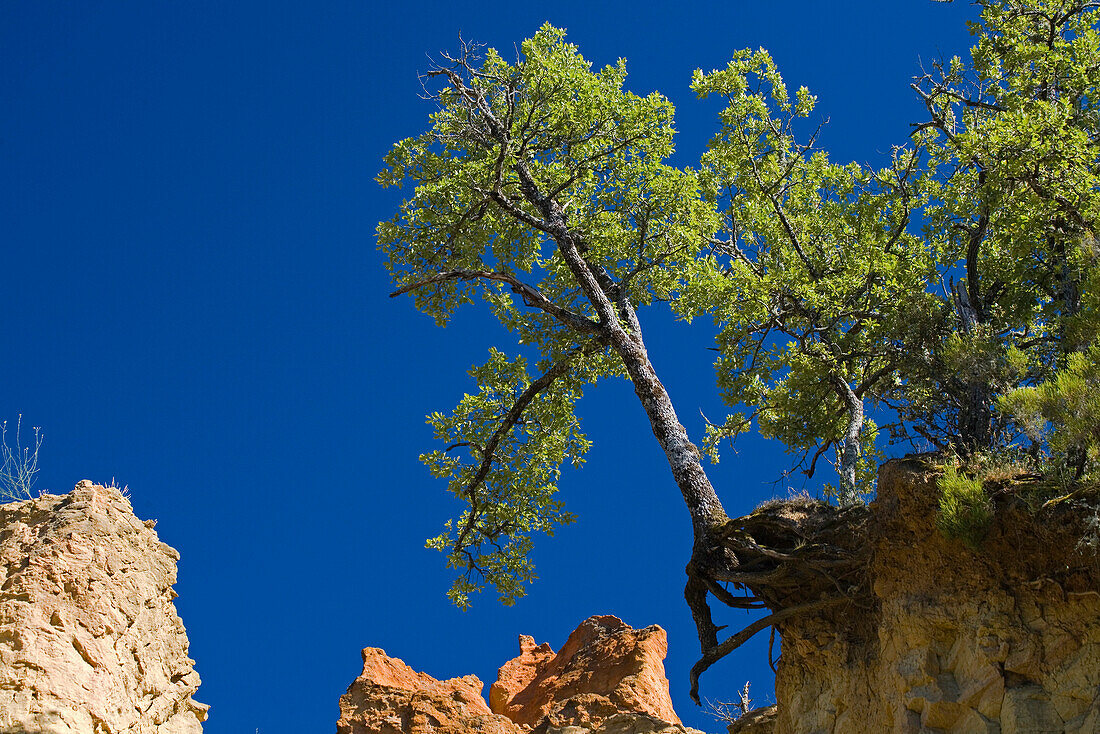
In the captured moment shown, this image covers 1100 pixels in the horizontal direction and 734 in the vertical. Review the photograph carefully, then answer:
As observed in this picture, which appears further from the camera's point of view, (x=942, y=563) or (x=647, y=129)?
(x=647, y=129)

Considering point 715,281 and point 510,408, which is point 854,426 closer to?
point 715,281

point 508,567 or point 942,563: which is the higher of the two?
point 508,567

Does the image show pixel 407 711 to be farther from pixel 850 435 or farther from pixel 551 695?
pixel 850 435

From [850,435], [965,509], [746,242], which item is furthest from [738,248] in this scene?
[965,509]

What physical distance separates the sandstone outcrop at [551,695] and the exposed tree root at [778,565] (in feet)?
6.66

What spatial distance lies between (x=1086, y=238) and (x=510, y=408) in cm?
1132

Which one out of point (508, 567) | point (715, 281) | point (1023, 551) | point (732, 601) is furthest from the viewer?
point (508, 567)

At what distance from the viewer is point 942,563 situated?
40.7ft

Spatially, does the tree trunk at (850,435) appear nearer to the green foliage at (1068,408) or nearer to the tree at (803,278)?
the tree at (803,278)

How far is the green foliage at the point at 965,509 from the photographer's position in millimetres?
11688

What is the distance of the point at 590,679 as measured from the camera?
1956 cm

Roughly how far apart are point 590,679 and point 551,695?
135 centimetres

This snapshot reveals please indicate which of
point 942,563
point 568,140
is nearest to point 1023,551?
point 942,563

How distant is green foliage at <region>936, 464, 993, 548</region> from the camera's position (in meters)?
11.7
